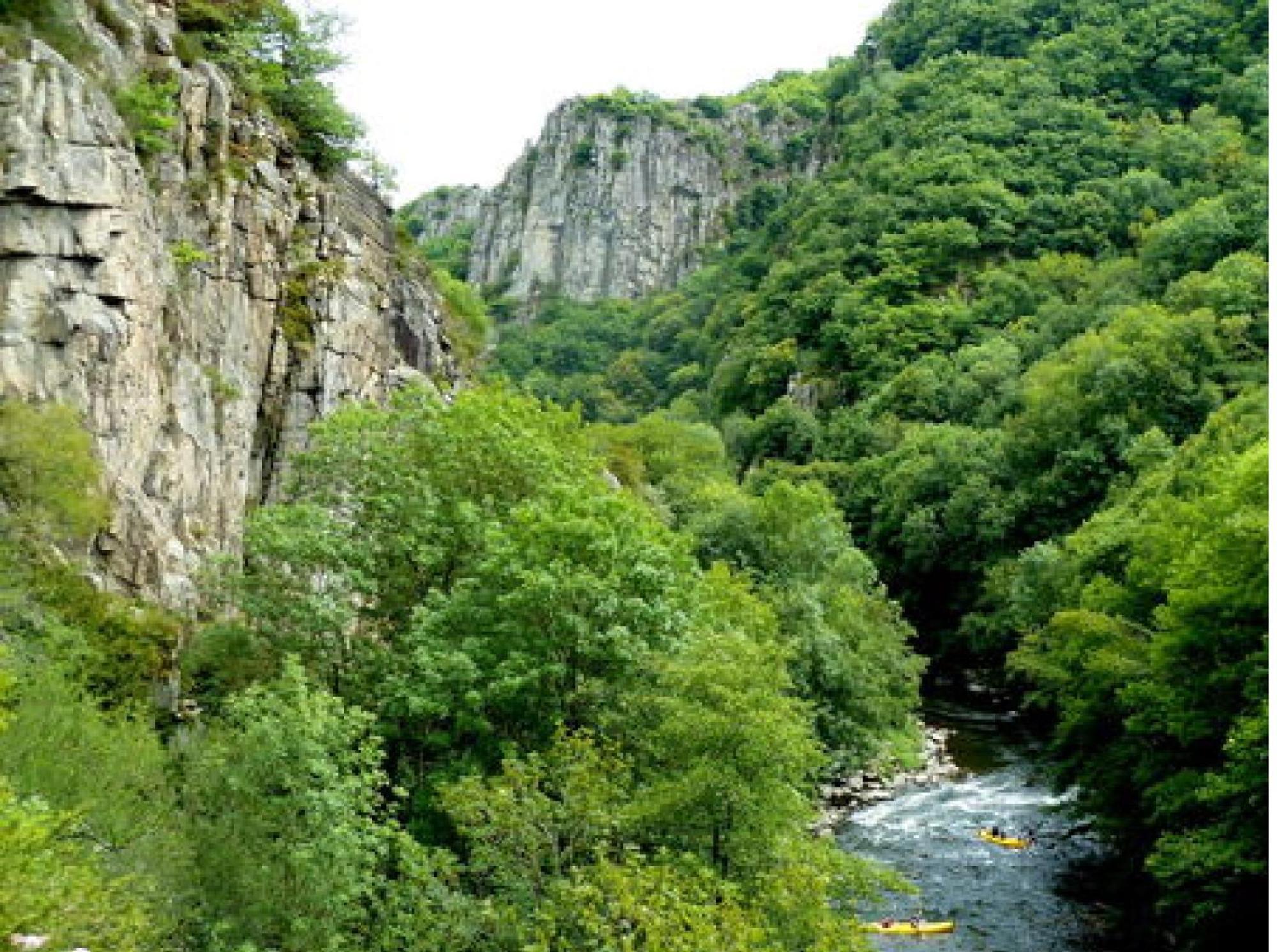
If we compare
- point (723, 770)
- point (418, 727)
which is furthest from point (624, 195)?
point (723, 770)

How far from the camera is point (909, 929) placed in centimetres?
2806

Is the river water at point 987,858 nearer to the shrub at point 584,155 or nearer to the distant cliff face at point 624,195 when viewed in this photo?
the distant cliff face at point 624,195

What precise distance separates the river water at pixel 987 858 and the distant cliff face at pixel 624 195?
13823 cm

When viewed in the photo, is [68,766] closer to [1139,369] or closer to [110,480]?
[110,480]

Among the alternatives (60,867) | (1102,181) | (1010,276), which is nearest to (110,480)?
(60,867)

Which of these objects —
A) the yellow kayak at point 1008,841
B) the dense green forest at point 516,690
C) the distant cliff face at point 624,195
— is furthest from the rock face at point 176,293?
the distant cliff face at point 624,195

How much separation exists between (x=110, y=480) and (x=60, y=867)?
1386cm

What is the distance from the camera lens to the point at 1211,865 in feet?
72.2

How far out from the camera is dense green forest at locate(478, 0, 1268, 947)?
85.8ft

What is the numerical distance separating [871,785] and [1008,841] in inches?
318

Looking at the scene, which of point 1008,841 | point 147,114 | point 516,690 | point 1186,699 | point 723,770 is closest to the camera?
point 723,770

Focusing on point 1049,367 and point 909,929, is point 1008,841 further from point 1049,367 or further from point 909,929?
point 1049,367

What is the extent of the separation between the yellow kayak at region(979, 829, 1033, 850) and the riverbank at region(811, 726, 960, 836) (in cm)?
435

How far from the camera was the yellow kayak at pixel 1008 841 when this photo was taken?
3412 cm
